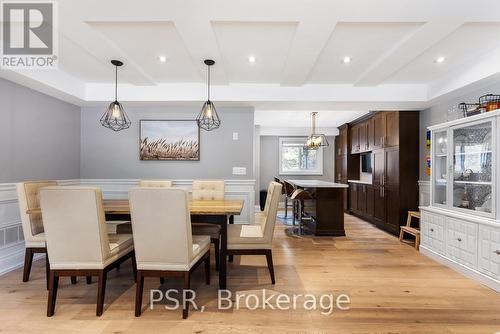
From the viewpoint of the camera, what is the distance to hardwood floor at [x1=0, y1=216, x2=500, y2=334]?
1946 mm

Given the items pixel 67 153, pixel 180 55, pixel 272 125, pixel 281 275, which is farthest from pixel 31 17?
pixel 272 125

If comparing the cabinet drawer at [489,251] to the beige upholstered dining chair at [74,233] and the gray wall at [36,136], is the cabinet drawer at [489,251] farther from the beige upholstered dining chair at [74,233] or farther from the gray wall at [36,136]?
the gray wall at [36,136]

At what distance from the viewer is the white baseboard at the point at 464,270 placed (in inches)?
101

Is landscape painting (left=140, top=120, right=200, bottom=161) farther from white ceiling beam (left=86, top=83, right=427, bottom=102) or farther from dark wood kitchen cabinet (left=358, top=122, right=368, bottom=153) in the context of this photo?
dark wood kitchen cabinet (left=358, top=122, right=368, bottom=153)

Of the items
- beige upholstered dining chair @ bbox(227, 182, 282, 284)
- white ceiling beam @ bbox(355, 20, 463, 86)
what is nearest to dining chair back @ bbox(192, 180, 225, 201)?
beige upholstered dining chair @ bbox(227, 182, 282, 284)

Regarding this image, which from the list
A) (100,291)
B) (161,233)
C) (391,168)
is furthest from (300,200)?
(100,291)

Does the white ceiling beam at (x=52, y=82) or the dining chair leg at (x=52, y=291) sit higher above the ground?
the white ceiling beam at (x=52, y=82)

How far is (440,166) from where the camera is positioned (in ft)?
11.6

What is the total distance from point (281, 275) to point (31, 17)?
10.5 ft

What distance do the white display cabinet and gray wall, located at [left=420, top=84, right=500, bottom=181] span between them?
1.80ft

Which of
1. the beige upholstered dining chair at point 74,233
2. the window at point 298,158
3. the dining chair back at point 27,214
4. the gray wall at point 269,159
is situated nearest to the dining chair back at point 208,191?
the beige upholstered dining chair at point 74,233

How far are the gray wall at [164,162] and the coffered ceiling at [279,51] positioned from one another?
38 cm

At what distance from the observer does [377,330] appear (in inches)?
75.2

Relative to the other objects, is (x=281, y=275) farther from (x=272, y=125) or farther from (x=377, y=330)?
(x=272, y=125)
